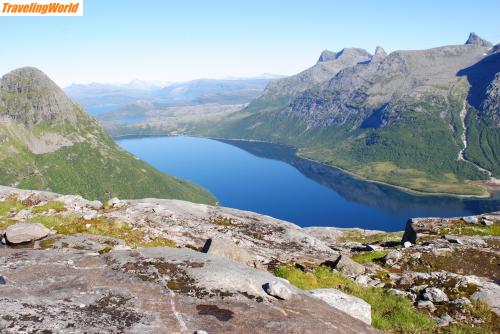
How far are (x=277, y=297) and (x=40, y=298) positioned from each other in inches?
388

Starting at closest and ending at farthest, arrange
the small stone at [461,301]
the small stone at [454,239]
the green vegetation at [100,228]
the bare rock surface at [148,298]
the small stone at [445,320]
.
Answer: the bare rock surface at [148,298]
the small stone at [445,320]
the small stone at [461,301]
the green vegetation at [100,228]
the small stone at [454,239]

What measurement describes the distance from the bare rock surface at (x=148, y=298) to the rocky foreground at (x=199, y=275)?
0.06 m

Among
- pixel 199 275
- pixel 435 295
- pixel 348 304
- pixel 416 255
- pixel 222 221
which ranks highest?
pixel 199 275

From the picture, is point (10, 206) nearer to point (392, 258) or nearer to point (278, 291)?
point (278, 291)

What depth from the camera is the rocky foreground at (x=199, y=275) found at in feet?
48.7

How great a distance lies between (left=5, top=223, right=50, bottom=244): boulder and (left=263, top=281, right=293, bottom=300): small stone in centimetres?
1718

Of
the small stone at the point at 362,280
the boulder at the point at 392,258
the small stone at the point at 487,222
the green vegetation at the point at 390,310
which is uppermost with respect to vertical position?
the green vegetation at the point at 390,310

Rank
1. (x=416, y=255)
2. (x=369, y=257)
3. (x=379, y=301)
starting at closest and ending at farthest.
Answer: (x=379, y=301) → (x=416, y=255) → (x=369, y=257)

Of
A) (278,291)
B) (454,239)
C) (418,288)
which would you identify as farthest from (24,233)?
(454,239)

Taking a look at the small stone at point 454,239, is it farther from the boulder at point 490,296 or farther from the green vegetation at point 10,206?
the green vegetation at point 10,206

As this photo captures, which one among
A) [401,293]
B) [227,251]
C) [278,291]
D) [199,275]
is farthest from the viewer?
[401,293]

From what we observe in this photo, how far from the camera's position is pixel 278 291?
16875 millimetres

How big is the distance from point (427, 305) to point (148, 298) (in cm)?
1749

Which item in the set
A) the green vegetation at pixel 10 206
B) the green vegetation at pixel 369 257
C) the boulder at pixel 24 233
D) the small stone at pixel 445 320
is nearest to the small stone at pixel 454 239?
the green vegetation at pixel 369 257
